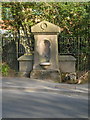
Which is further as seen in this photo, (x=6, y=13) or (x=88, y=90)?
(x=6, y=13)

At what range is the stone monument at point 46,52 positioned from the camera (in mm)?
12461

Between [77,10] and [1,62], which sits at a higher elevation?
[77,10]

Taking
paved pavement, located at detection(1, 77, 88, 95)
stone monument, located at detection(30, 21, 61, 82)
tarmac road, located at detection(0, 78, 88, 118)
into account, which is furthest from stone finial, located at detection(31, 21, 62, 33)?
paved pavement, located at detection(1, 77, 88, 95)

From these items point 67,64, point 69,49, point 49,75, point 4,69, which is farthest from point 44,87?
point 69,49

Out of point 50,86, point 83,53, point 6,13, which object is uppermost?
point 6,13

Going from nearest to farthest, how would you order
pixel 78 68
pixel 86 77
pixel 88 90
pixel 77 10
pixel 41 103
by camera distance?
pixel 41 103 → pixel 88 90 → pixel 86 77 → pixel 78 68 → pixel 77 10

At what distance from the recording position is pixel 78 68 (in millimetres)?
13828

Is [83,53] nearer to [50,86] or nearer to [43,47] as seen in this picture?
[43,47]

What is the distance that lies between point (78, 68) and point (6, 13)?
550cm

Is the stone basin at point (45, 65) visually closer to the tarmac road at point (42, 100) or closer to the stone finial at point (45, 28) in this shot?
the tarmac road at point (42, 100)

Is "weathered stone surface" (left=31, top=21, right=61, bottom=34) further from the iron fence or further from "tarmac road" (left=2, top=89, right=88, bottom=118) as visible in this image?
"tarmac road" (left=2, top=89, right=88, bottom=118)

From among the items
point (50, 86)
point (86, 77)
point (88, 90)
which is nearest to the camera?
point (88, 90)

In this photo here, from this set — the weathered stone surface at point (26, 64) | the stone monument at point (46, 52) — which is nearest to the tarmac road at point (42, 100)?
the stone monument at point (46, 52)

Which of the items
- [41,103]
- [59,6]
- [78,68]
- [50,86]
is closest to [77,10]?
[59,6]
